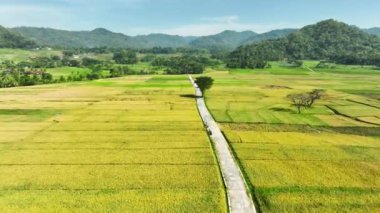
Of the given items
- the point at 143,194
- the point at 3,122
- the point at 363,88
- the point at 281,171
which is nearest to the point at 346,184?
the point at 281,171

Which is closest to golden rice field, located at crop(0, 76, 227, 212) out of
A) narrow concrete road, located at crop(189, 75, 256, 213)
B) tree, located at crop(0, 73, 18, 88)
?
narrow concrete road, located at crop(189, 75, 256, 213)

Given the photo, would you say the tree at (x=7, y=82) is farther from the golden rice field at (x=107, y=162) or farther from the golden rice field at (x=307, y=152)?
the golden rice field at (x=307, y=152)

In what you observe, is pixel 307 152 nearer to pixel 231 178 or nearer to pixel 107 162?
pixel 231 178

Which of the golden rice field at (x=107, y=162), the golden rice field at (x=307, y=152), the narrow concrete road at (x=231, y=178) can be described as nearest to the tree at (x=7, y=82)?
the golden rice field at (x=107, y=162)

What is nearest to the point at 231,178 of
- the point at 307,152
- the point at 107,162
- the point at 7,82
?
the point at 307,152

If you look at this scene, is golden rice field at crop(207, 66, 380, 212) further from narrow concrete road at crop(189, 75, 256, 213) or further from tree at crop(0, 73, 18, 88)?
tree at crop(0, 73, 18, 88)
